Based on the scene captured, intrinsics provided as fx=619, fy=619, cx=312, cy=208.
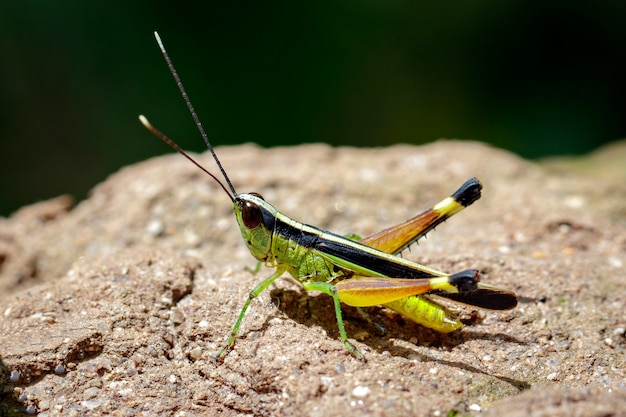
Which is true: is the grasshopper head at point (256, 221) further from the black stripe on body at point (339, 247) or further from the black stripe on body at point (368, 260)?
the black stripe on body at point (368, 260)

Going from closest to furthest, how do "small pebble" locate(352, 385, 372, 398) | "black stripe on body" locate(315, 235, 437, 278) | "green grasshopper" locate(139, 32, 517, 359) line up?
"small pebble" locate(352, 385, 372, 398) → "green grasshopper" locate(139, 32, 517, 359) → "black stripe on body" locate(315, 235, 437, 278)

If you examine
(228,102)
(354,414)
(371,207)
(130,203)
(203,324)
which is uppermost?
(228,102)

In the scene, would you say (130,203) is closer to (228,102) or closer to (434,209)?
(434,209)

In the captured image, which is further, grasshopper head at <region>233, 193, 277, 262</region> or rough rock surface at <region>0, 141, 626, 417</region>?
grasshopper head at <region>233, 193, 277, 262</region>

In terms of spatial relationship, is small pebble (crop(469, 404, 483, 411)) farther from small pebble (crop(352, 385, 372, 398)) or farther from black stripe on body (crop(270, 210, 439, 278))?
black stripe on body (crop(270, 210, 439, 278))

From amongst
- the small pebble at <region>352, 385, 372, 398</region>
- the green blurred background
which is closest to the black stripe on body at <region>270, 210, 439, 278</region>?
the small pebble at <region>352, 385, 372, 398</region>

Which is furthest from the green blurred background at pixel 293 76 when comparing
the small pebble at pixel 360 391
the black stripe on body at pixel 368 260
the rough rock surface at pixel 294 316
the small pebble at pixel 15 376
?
the small pebble at pixel 360 391

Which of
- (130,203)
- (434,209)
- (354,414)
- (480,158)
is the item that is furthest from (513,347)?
(130,203)
